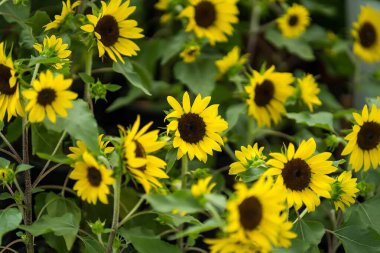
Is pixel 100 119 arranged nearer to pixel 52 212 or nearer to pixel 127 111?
pixel 127 111

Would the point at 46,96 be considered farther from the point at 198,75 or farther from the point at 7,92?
the point at 198,75

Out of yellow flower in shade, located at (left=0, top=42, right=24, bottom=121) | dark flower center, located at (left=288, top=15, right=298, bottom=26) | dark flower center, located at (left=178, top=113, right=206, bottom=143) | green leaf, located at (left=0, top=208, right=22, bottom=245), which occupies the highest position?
yellow flower in shade, located at (left=0, top=42, right=24, bottom=121)

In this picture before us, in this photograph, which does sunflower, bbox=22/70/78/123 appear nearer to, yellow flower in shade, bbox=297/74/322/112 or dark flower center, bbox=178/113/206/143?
dark flower center, bbox=178/113/206/143

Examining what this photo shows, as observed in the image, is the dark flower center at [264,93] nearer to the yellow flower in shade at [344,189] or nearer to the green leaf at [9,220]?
the yellow flower in shade at [344,189]

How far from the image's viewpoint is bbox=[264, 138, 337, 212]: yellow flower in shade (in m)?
0.92

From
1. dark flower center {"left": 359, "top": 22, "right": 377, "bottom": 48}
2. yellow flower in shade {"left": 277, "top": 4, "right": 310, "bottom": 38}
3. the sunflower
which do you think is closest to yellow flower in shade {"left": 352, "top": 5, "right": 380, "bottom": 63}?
dark flower center {"left": 359, "top": 22, "right": 377, "bottom": 48}

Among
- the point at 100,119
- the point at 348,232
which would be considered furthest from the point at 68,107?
the point at 100,119

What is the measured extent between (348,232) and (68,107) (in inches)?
19.5

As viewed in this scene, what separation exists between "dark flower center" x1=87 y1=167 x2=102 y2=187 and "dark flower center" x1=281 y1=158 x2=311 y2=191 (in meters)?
0.26

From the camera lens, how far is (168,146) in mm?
959

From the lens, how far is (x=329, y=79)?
1.96m

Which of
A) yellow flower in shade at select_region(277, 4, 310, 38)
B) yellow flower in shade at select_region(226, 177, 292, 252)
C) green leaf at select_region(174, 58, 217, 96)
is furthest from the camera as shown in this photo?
yellow flower in shade at select_region(277, 4, 310, 38)

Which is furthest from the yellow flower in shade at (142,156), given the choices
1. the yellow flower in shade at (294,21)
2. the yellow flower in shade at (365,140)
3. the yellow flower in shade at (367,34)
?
the yellow flower in shade at (367,34)

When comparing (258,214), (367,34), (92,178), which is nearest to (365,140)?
(258,214)
